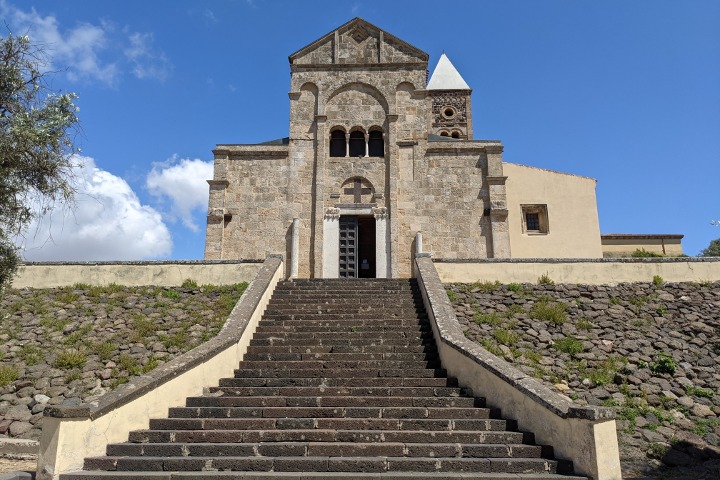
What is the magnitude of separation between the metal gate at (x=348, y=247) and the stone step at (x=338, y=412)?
35.9ft

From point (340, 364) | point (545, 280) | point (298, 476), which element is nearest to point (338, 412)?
point (298, 476)

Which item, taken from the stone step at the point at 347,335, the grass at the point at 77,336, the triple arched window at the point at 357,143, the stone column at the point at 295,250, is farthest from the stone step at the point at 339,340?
the triple arched window at the point at 357,143

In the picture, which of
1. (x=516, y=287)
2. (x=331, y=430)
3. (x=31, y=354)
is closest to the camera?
(x=331, y=430)

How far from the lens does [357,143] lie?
2061 centimetres

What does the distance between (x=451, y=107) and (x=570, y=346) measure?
30.1 metres

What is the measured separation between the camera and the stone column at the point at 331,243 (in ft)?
61.8

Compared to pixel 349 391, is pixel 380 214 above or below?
above

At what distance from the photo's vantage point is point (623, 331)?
11.8 m

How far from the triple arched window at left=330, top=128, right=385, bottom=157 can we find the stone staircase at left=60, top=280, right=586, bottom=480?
10410mm

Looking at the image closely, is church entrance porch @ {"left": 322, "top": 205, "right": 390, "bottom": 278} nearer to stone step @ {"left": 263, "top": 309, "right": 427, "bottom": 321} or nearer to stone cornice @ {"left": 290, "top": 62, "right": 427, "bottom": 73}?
stone cornice @ {"left": 290, "top": 62, "right": 427, "bottom": 73}

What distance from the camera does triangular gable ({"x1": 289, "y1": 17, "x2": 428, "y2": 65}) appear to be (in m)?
20.9

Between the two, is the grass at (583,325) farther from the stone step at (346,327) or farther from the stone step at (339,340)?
the stone step at (339,340)

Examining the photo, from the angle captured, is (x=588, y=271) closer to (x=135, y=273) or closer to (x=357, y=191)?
(x=357, y=191)

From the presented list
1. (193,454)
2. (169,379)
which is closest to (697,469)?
(193,454)
